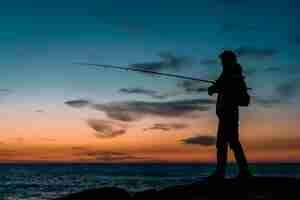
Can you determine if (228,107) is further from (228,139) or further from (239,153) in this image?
(239,153)

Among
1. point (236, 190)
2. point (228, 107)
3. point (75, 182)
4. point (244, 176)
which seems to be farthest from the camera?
point (75, 182)

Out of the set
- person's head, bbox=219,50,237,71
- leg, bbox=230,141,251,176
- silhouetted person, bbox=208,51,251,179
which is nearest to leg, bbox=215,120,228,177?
silhouetted person, bbox=208,51,251,179

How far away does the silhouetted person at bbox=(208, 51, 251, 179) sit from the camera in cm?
838

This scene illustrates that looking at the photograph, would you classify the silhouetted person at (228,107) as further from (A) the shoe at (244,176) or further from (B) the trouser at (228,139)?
(A) the shoe at (244,176)

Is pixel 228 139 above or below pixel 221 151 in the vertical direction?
above

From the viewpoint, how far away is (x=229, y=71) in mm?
8438

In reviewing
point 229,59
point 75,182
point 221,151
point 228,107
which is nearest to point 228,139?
point 221,151

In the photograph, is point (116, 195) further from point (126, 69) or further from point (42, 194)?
point (42, 194)

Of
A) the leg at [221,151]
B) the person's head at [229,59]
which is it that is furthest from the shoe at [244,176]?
the person's head at [229,59]

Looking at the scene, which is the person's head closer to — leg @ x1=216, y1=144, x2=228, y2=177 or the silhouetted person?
the silhouetted person

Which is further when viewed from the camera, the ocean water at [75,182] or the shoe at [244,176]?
the ocean water at [75,182]

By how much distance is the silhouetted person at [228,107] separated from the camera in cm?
838

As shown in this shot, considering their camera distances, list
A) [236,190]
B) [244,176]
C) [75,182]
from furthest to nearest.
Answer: [75,182] → [244,176] → [236,190]

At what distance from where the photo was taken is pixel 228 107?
331 inches
